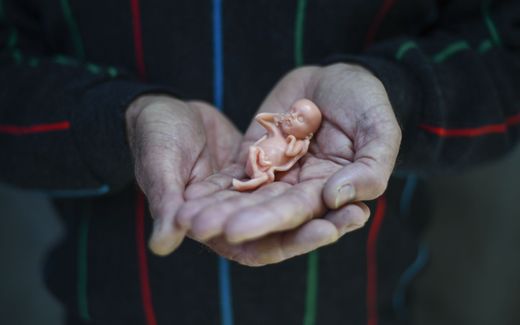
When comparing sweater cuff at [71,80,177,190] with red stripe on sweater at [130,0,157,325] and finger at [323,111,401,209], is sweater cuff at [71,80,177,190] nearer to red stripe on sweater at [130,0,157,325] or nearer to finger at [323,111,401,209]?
red stripe on sweater at [130,0,157,325]

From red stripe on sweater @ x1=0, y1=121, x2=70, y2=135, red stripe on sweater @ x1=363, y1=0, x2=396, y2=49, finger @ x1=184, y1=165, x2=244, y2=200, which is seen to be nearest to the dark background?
red stripe on sweater @ x1=363, y1=0, x2=396, y2=49

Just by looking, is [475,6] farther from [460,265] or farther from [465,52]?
[460,265]

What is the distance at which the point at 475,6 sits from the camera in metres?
1.13

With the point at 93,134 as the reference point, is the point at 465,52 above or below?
above

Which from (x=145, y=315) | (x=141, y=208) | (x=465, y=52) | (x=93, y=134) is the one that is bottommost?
(x=145, y=315)

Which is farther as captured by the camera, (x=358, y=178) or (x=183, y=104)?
(x=183, y=104)

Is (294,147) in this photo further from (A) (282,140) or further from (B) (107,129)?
(B) (107,129)

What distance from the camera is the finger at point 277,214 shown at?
67 cm

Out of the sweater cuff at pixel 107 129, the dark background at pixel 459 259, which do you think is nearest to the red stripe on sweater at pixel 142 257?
the sweater cuff at pixel 107 129

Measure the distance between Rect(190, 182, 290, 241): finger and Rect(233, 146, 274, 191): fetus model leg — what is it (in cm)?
10

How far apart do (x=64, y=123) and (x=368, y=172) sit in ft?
2.09

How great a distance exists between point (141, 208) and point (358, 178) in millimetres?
570

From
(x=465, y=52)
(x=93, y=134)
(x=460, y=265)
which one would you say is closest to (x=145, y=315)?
(x=93, y=134)

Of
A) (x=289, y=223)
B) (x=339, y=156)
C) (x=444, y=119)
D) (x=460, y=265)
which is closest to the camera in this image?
(x=289, y=223)
